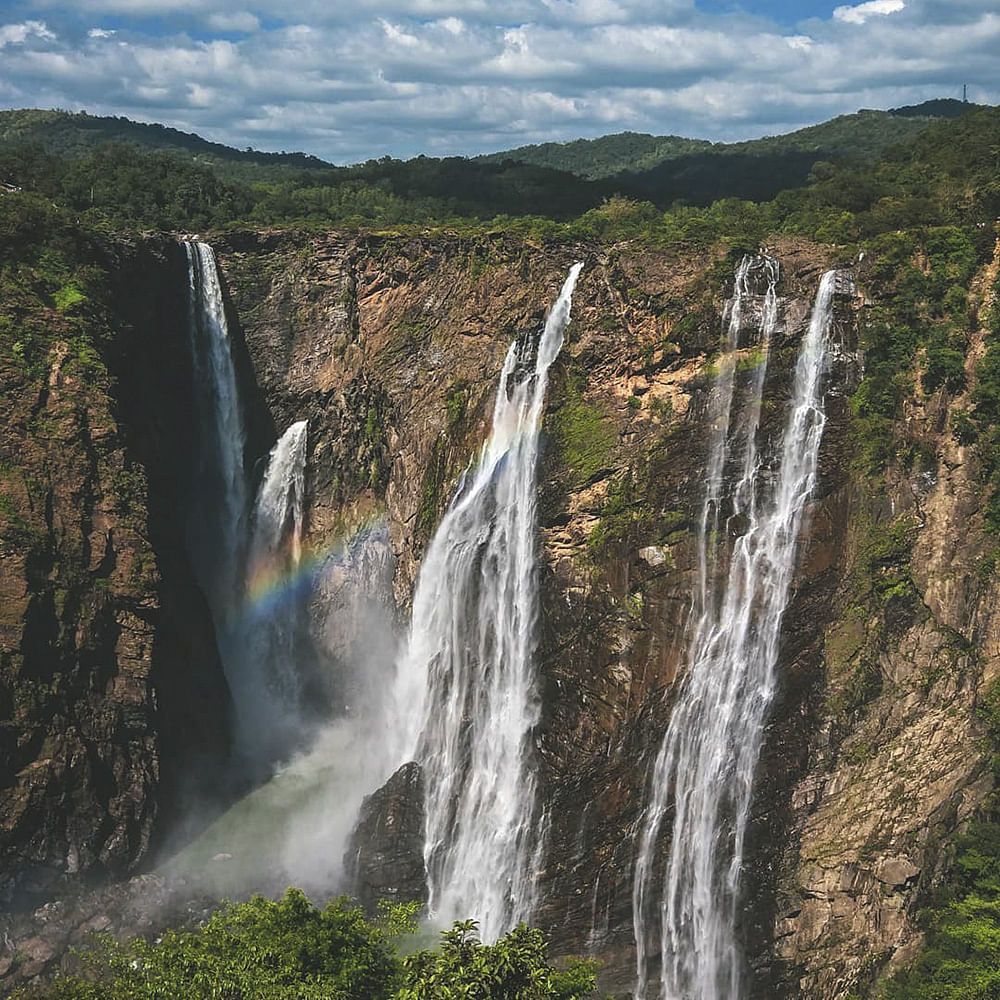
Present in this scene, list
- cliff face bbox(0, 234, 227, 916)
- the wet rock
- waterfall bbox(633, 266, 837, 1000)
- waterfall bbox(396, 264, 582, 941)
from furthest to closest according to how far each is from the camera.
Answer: the wet rock, waterfall bbox(396, 264, 582, 941), cliff face bbox(0, 234, 227, 916), waterfall bbox(633, 266, 837, 1000)

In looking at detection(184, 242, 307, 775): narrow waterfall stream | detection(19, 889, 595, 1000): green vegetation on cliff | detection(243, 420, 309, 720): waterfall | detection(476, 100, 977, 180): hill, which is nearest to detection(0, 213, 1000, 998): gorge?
detection(184, 242, 307, 775): narrow waterfall stream

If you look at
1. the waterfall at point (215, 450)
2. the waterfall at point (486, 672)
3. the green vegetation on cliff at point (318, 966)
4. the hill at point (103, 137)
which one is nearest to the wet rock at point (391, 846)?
the waterfall at point (486, 672)

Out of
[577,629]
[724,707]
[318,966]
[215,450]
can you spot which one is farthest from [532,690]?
[215,450]

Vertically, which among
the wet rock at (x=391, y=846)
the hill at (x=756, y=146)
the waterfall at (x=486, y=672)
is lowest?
the wet rock at (x=391, y=846)

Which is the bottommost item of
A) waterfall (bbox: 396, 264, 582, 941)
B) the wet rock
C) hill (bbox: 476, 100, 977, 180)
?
the wet rock

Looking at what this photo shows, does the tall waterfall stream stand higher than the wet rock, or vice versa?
the tall waterfall stream

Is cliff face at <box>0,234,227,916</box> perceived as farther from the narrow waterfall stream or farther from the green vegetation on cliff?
the green vegetation on cliff

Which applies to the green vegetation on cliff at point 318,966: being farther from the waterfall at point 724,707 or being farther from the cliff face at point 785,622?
the cliff face at point 785,622
